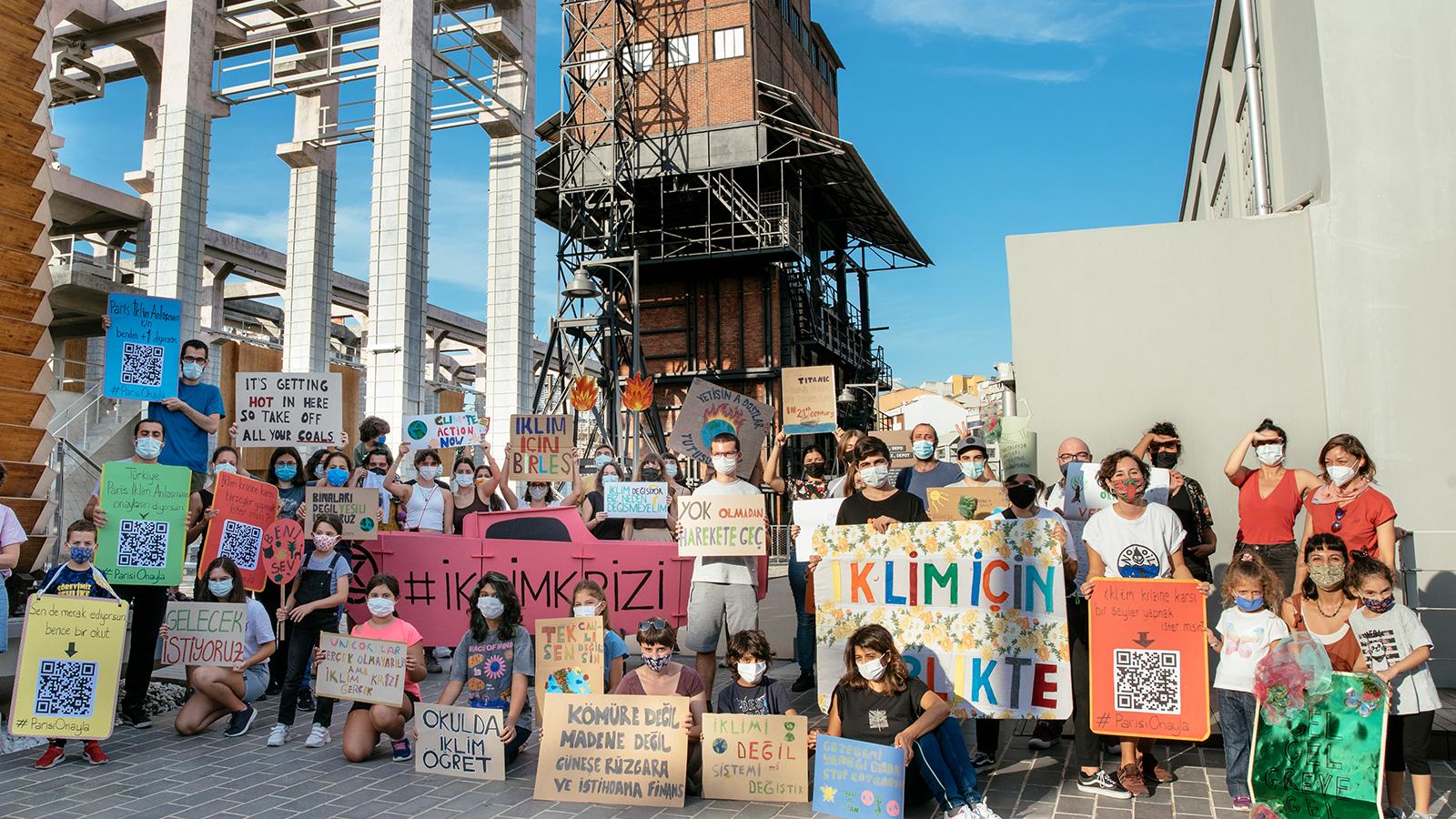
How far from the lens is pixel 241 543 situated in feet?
27.3

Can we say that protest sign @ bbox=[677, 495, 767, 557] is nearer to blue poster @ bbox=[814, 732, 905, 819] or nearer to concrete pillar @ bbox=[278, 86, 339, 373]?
blue poster @ bbox=[814, 732, 905, 819]

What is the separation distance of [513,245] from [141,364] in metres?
15.2

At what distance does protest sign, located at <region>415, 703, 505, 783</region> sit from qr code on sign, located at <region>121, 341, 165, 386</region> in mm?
4722

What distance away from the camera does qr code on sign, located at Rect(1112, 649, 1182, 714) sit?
5.70 meters

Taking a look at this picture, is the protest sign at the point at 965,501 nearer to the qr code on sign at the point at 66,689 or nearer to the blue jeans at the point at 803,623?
the blue jeans at the point at 803,623

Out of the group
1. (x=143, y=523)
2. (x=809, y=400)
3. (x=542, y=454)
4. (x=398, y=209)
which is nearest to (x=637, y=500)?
(x=542, y=454)

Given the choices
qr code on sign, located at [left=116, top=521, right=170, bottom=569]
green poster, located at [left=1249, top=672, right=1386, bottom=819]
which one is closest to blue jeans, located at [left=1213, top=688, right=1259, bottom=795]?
green poster, located at [left=1249, top=672, right=1386, bottom=819]

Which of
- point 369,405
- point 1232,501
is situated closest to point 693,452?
point 1232,501

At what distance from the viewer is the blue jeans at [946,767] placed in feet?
17.2

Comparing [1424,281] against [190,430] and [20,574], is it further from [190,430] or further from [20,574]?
[20,574]

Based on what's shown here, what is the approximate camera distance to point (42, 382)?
992cm

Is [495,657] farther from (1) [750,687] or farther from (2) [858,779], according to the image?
(2) [858,779]

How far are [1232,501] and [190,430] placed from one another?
914cm

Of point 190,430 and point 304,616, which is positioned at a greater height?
point 190,430
